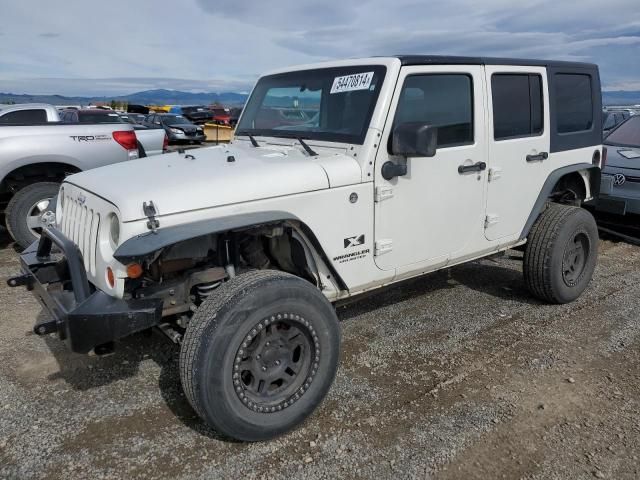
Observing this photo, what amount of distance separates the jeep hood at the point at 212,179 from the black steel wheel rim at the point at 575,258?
243 centimetres

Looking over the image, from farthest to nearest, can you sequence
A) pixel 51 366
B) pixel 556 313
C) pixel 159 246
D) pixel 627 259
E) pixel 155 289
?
pixel 627 259 < pixel 556 313 < pixel 51 366 < pixel 155 289 < pixel 159 246

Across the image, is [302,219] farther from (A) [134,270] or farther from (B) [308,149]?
(A) [134,270]

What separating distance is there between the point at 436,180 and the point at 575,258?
198 cm

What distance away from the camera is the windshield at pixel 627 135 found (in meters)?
7.42

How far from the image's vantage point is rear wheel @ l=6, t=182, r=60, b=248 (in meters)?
5.78

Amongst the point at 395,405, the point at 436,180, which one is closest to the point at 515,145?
the point at 436,180

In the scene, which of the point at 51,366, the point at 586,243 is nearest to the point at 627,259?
the point at 586,243

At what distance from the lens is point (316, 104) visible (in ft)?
12.5

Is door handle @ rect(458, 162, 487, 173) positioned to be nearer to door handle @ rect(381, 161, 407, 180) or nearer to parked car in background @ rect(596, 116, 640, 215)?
door handle @ rect(381, 161, 407, 180)

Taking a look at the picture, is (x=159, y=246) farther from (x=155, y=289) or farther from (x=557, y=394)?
(x=557, y=394)

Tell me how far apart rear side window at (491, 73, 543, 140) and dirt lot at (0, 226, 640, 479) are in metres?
1.53

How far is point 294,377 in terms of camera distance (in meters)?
2.93

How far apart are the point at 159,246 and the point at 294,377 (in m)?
1.06

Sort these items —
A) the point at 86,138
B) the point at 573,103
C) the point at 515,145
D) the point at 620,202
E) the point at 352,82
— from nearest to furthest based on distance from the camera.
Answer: the point at 352,82, the point at 515,145, the point at 573,103, the point at 86,138, the point at 620,202
